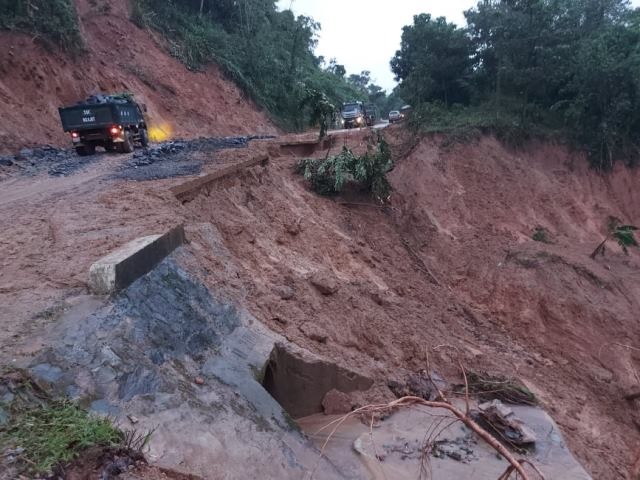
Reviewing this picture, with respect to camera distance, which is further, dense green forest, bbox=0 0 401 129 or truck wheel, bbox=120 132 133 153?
dense green forest, bbox=0 0 401 129

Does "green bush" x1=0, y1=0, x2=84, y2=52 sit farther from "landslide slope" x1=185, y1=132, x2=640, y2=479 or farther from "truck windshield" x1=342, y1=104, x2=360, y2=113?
"truck windshield" x1=342, y1=104, x2=360, y2=113

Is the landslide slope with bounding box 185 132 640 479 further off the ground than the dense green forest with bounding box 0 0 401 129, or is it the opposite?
the dense green forest with bounding box 0 0 401 129

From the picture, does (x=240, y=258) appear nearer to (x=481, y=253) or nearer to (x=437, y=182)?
(x=481, y=253)

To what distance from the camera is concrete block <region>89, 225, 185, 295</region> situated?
4488 mm

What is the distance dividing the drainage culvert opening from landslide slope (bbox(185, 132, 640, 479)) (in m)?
0.34

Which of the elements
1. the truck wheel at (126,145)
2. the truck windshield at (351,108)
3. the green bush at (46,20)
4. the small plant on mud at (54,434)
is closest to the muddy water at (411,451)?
the small plant on mud at (54,434)

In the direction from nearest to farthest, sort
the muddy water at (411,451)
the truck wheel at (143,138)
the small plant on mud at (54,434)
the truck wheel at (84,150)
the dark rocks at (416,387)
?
the small plant on mud at (54,434) < the muddy water at (411,451) < the dark rocks at (416,387) < the truck wheel at (84,150) < the truck wheel at (143,138)

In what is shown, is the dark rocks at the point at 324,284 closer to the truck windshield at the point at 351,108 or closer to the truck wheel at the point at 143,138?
the truck wheel at the point at 143,138

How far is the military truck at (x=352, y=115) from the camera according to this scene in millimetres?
26861

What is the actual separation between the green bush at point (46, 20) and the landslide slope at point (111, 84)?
1.48 feet

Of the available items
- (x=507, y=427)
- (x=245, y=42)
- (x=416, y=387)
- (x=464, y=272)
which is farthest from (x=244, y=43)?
(x=507, y=427)

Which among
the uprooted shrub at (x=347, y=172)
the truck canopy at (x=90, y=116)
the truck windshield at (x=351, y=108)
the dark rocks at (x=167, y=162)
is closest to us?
the dark rocks at (x=167, y=162)

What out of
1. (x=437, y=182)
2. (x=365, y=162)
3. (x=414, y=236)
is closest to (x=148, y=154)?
(x=365, y=162)

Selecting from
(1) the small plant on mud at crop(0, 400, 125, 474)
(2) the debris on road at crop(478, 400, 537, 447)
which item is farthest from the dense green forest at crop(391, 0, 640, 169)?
(1) the small plant on mud at crop(0, 400, 125, 474)
